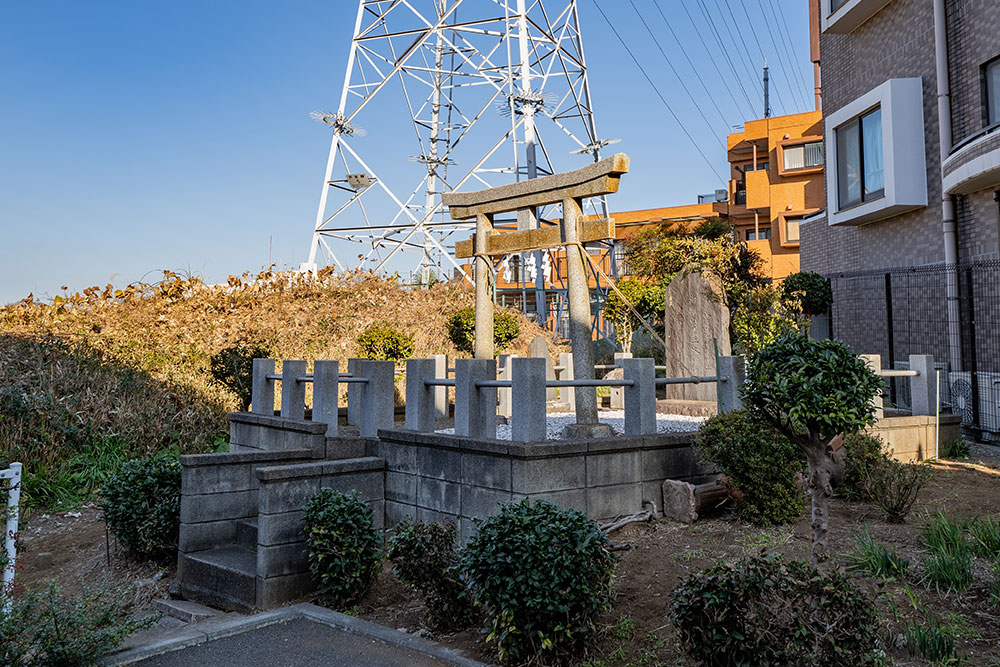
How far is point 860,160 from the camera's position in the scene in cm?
1753

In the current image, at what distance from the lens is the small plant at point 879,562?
542cm

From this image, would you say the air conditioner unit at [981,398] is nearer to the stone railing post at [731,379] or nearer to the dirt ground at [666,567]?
the dirt ground at [666,567]

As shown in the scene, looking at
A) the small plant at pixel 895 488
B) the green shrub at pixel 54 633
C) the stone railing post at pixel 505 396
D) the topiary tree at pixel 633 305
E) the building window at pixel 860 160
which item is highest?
the building window at pixel 860 160

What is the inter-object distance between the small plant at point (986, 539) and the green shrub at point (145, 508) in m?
7.77

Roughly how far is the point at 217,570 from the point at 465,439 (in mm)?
2741

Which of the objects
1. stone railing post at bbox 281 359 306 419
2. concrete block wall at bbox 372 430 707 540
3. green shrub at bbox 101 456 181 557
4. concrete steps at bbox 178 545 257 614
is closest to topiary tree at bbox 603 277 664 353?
stone railing post at bbox 281 359 306 419

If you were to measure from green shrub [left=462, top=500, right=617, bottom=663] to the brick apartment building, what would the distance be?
417 inches

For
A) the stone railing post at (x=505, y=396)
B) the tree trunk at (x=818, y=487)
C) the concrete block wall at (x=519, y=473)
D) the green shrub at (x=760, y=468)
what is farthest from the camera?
the stone railing post at (x=505, y=396)

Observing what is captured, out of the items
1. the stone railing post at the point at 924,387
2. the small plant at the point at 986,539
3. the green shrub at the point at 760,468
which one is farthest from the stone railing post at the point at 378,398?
the stone railing post at the point at 924,387

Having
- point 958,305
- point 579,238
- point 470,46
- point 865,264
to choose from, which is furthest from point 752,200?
point 579,238

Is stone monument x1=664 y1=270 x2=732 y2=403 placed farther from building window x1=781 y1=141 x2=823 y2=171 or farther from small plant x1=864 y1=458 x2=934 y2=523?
building window x1=781 y1=141 x2=823 y2=171

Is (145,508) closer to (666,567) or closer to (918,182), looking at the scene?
(666,567)

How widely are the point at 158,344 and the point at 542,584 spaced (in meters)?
12.7

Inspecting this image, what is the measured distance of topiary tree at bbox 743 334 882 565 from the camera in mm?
4887
